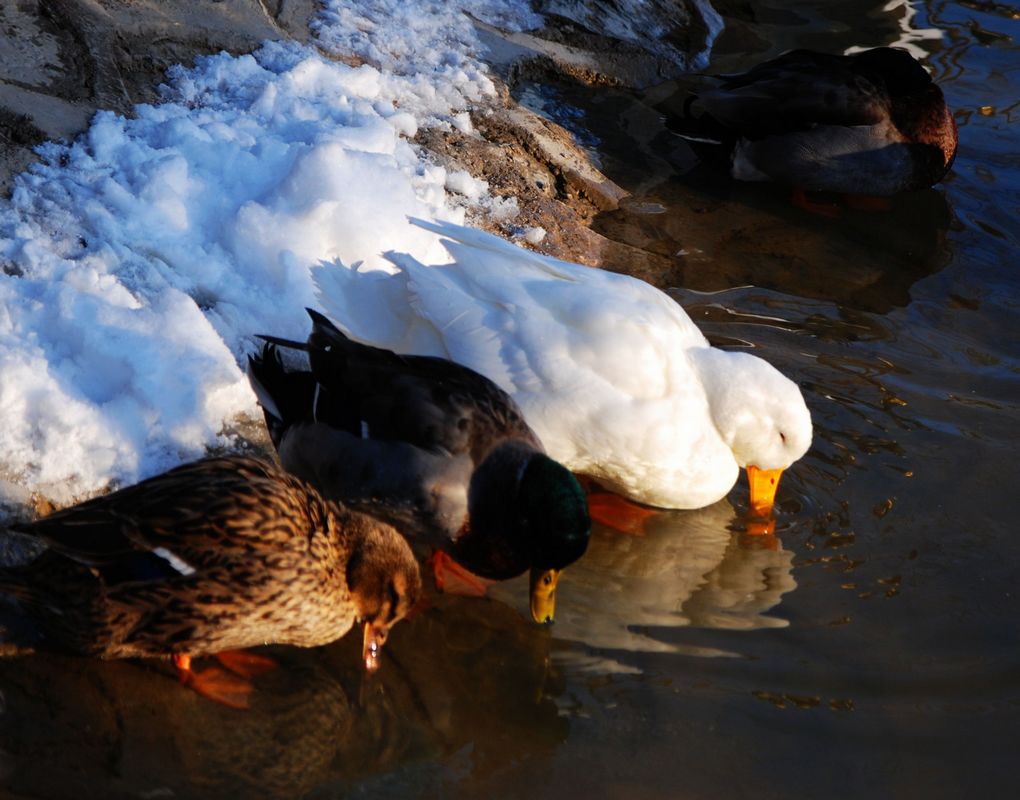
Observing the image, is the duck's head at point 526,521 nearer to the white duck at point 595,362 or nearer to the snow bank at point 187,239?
the white duck at point 595,362

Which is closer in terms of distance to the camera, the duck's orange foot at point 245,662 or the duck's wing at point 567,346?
the duck's orange foot at point 245,662

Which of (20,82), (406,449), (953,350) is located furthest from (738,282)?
(20,82)

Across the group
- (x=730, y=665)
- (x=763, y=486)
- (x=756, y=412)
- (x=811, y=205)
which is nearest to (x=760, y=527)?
(x=763, y=486)

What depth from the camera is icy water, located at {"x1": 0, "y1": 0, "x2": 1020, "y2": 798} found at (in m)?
3.14

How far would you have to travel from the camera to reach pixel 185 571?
3129 millimetres

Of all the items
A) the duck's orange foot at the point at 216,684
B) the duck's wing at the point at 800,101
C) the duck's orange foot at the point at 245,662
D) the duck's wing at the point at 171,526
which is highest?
the duck's wing at the point at 800,101

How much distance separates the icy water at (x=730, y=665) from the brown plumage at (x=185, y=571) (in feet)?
0.58

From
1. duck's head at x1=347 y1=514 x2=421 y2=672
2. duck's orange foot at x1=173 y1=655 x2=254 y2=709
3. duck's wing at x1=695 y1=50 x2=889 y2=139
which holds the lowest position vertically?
duck's orange foot at x1=173 y1=655 x2=254 y2=709

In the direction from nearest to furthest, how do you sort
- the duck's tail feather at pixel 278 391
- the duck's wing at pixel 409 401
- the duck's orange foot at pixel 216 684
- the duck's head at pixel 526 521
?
the duck's orange foot at pixel 216 684, the duck's head at pixel 526 521, the duck's wing at pixel 409 401, the duck's tail feather at pixel 278 391

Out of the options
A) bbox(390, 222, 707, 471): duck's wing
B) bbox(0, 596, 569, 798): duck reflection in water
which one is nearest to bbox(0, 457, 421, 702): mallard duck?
bbox(0, 596, 569, 798): duck reflection in water

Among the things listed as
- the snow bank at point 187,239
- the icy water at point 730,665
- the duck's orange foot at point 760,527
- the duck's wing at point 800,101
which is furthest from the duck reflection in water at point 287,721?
the duck's wing at point 800,101

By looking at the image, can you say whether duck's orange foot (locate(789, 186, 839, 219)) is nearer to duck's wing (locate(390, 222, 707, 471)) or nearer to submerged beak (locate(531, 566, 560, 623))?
duck's wing (locate(390, 222, 707, 471))

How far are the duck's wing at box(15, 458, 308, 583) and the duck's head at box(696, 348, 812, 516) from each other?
1.77m

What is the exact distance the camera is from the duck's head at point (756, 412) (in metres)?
4.38
